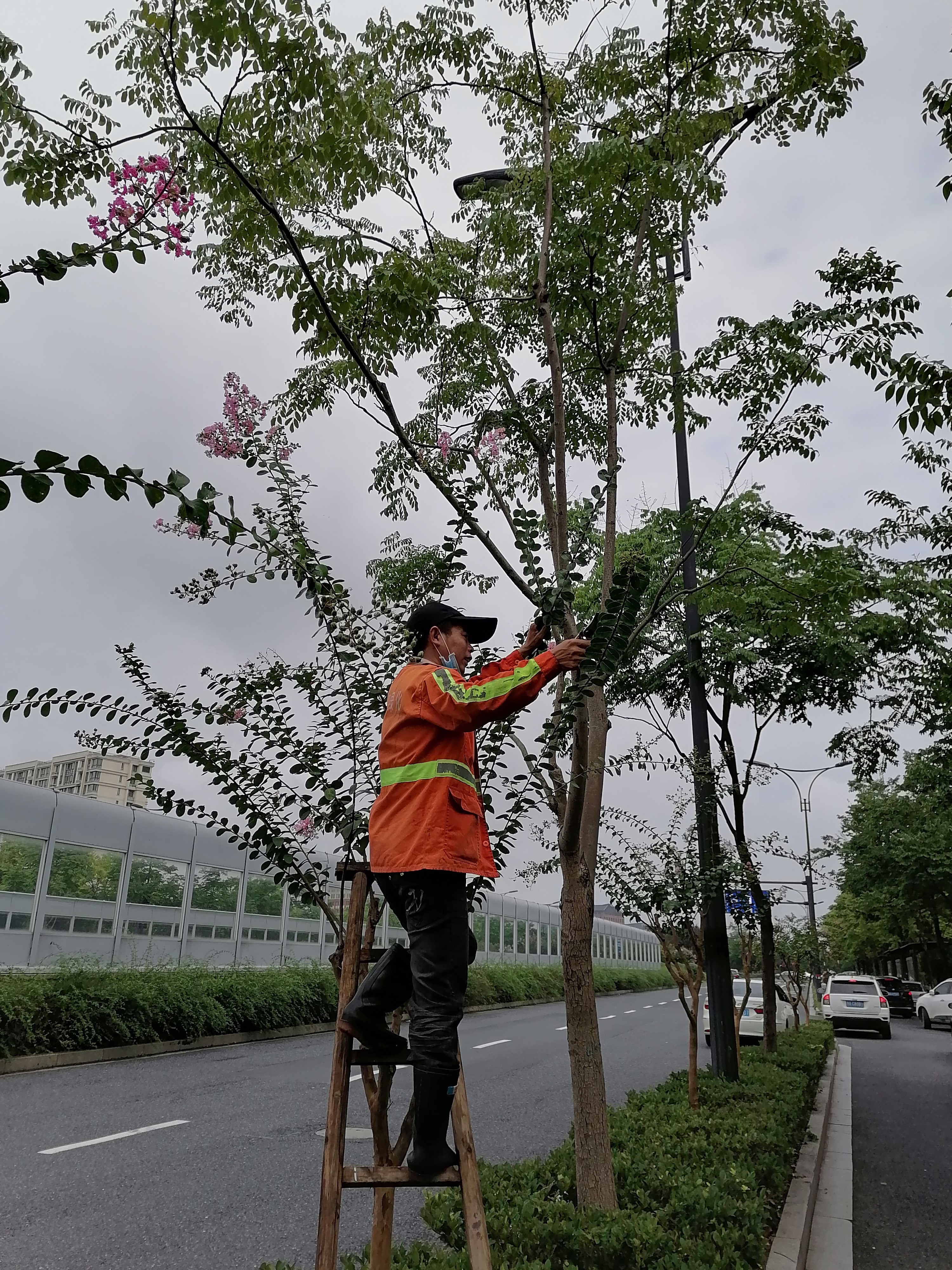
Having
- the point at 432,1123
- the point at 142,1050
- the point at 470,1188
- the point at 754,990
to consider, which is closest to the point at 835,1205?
the point at 470,1188

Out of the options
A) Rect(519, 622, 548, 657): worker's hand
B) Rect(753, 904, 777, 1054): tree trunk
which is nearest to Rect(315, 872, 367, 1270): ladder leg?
Rect(519, 622, 548, 657): worker's hand

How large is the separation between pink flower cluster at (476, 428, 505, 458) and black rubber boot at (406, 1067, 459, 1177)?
4080mm

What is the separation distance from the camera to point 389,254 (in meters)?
4.77

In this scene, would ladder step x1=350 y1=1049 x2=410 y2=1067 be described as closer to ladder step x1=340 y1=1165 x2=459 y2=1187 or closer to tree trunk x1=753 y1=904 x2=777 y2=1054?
ladder step x1=340 y1=1165 x2=459 y2=1187

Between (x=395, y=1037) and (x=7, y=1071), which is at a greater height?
(x=395, y=1037)

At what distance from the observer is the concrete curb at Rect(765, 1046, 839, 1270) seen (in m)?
4.50

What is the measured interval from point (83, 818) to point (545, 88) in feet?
50.2

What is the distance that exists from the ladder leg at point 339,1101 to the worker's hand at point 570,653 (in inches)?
39.6

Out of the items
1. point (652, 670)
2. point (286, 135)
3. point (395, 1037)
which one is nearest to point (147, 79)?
point (286, 135)

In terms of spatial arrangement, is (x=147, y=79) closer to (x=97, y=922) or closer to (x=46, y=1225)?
(x=46, y=1225)

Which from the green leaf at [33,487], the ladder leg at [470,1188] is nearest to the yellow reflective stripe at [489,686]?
the ladder leg at [470,1188]

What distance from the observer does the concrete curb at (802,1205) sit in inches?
177

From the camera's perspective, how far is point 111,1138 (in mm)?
7637

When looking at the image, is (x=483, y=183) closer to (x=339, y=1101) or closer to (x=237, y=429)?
(x=237, y=429)
